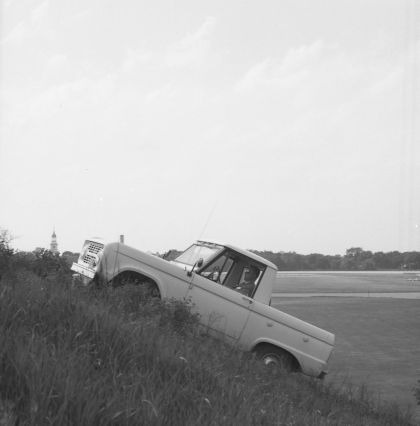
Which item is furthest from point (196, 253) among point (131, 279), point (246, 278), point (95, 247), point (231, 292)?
point (95, 247)

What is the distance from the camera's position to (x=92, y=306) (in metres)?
5.25

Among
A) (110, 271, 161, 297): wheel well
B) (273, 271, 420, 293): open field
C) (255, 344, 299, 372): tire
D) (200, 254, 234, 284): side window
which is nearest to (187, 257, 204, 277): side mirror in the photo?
(200, 254, 234, 284): side window

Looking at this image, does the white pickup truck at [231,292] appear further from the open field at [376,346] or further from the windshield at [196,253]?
the open field at [376,346]

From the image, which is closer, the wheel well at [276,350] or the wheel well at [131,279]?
the wheel well at [131,279]

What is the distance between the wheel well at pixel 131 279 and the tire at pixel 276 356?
181cm

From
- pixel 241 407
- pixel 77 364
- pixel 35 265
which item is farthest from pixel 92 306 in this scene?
pixel 35 265

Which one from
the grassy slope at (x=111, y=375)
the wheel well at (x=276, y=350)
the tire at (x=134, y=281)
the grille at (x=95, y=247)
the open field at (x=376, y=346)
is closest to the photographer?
the grassy slope at (x=111, y=375)

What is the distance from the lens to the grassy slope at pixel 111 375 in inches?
127

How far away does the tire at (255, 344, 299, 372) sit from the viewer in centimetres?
848

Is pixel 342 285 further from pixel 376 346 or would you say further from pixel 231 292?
pixel 231 292

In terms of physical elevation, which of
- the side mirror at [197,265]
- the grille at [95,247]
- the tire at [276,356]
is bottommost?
→ the tire at [276,356]

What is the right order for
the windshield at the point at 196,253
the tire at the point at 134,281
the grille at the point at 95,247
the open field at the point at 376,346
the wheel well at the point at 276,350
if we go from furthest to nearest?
the open field at the point at 376,346 → the windshield at the point at 196,253 → the grille at the point at 95,247 → the wheel well at the point at 276,350 → the tire at the point at 134,281

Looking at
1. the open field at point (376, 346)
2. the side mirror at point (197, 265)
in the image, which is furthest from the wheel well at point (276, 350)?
the side mirror at point (197, 265)

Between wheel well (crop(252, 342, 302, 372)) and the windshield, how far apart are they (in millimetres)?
1532
